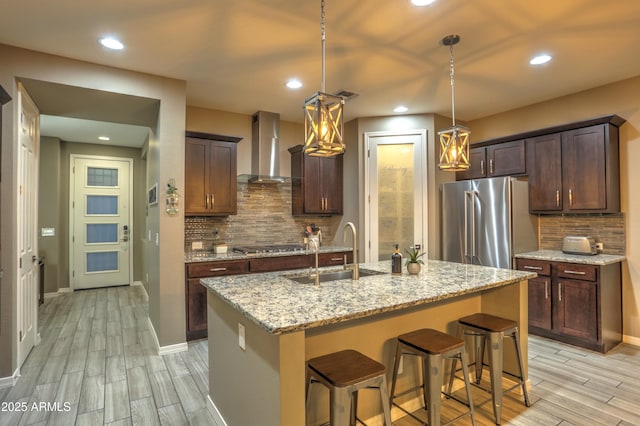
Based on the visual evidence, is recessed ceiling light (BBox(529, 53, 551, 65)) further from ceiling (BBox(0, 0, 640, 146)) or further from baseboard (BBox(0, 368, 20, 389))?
baseboard (BBox(0, 368, 20, 389))

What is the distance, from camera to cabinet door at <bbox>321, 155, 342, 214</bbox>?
5074 mm

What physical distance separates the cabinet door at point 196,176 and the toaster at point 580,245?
14.0 feet

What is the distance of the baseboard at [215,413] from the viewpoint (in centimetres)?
219

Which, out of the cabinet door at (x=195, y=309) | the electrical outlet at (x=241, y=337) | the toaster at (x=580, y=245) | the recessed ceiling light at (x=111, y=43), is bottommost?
the cabinet door at (x=195, y=309)

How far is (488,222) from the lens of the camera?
Result: 13.6ft

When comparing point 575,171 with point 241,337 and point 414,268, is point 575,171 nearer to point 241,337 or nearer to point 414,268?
point 414,268

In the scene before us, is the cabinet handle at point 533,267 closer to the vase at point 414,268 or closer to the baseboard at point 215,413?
the vase at point 414,268

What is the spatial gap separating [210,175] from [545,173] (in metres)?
4.06

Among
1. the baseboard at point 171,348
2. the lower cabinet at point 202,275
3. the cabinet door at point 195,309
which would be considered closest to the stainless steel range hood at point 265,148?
the lower cabinet at point 202,275

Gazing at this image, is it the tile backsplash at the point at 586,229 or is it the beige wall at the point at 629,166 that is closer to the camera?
the beige wall at the point at 629,166

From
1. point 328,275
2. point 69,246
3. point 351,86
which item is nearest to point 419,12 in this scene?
point 351,86

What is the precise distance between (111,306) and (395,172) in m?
4.84

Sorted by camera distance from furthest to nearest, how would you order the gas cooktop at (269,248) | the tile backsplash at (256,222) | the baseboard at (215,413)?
the tile backsplash at (256,222)
the gas cooktop at (269,248)
the baseboard at (215,413)

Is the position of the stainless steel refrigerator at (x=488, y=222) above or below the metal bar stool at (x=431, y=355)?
above
